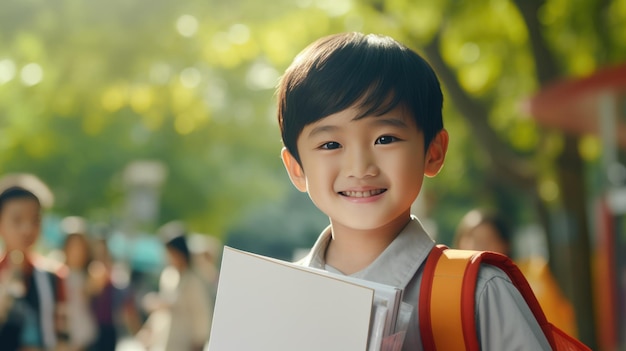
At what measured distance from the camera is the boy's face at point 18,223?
494 centimetres

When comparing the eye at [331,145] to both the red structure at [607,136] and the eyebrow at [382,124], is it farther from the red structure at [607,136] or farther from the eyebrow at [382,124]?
the red structure at [607,136]

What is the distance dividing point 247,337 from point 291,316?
0.12m

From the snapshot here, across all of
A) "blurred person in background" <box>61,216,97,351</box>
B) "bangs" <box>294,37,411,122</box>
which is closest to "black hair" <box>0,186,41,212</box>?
"blurred person in background" <box>61,216,97,351</box>

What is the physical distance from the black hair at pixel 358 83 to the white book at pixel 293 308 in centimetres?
37

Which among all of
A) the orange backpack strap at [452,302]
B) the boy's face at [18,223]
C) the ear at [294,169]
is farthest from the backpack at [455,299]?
the boy's face at [18,223]

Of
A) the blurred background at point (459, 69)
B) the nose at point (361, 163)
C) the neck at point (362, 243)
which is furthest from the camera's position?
the blurred background at point (459, 69)

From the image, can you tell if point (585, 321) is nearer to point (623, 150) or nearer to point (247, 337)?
point (623, 150)

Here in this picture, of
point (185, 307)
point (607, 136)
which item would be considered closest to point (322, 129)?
point (185, 307)

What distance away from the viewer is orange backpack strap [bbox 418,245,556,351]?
1.79 metres

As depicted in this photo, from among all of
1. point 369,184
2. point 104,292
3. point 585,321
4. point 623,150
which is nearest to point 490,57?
point 623,150

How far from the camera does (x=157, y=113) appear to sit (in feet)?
43.4

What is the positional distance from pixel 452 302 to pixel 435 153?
434 millimetres

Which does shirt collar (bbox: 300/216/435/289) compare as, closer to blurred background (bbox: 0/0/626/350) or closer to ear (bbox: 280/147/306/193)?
ear (bbox: 280/147/306/193)

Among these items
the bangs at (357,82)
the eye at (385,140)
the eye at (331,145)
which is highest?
the bangs at (357,82)
